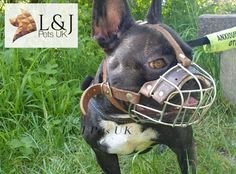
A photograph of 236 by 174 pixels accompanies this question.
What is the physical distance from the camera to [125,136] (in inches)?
81.8

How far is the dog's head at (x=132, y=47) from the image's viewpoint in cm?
181

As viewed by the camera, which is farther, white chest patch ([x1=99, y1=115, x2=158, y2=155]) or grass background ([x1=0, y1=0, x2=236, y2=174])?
grass background ([x1=0, y1=0, x2=236, y2=174])

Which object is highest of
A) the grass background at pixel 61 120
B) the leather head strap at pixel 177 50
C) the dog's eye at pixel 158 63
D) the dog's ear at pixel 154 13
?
the dog's ear at pixel 154 13

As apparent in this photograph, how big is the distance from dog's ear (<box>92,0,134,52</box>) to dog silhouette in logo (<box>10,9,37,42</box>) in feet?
4.71

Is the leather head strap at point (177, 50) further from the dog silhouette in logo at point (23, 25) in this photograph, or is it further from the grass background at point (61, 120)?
the dog silhouette in logo at point (23, 25)

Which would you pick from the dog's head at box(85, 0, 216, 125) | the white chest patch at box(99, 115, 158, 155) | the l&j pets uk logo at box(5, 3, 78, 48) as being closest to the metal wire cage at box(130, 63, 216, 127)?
the dog's head at box(85, 0, 216, 125)

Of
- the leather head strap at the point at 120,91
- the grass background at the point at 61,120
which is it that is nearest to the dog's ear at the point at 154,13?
the leather head strap at the point at 120,91

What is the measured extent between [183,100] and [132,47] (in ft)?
0.87

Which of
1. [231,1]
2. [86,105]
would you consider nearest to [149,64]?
[86,105]

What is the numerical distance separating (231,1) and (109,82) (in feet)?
11.2

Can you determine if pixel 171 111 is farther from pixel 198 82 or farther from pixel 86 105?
pixel 86 105

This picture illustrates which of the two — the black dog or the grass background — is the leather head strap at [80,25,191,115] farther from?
the grass background

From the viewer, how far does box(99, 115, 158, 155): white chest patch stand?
6.80ft

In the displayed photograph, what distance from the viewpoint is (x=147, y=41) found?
1.85 metres
